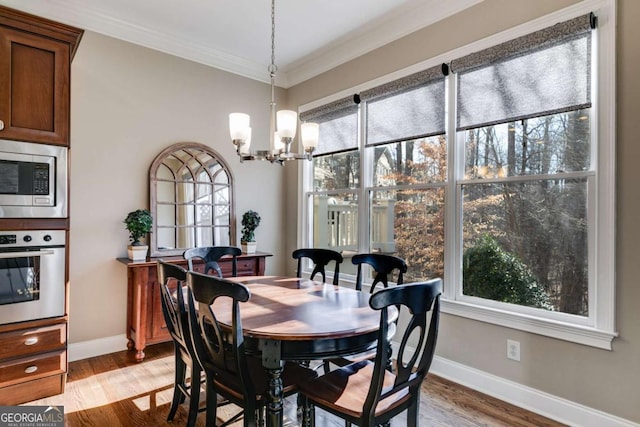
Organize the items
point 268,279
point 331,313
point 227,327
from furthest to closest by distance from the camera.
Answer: point 268,279 < point 331,313 < point 227,327

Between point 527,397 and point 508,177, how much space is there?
149 centimetres

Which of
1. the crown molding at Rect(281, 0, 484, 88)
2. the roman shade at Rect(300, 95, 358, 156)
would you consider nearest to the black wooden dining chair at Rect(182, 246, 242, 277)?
the roman shade at Rect(300, 95, 358, 156)

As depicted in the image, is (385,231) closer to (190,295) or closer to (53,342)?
(190,295)

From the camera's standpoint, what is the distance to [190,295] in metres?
1.77

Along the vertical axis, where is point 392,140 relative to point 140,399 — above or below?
above

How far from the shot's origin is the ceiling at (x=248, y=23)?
3055 millimetres

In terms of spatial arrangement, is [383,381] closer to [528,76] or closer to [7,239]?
[528,76]

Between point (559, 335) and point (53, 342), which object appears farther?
point (53, 342)

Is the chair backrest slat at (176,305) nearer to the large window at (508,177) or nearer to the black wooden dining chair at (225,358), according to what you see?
the black wooden dining chair at (225,358)

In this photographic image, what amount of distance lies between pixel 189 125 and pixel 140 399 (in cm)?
255

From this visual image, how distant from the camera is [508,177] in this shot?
2617mm

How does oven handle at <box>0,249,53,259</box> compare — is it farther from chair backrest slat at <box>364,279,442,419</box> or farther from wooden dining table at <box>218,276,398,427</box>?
chair backrest slat at <box>364,279,442,419</box>

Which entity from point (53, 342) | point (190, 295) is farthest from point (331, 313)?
point (53, 342)

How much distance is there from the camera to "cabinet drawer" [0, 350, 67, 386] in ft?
7.58
